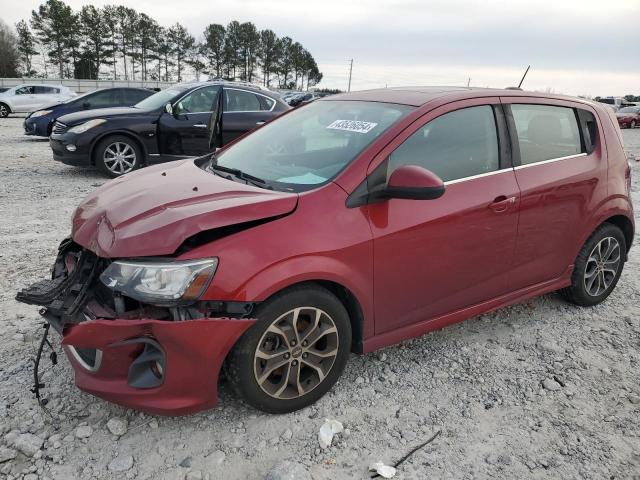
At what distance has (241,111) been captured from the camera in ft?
29.2

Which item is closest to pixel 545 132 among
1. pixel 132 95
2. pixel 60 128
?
pixel 60 128

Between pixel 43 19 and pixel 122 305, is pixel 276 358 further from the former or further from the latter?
pixel 43 19

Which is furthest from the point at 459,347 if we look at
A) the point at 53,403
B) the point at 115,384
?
the point at 53,403

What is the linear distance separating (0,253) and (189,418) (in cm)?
323

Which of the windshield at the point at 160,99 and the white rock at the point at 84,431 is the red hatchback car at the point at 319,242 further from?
the windshield at the point at 160,99

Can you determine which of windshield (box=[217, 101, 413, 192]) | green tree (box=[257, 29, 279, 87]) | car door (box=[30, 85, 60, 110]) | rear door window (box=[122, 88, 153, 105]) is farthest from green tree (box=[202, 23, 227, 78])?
windshield (box=[217, 101, 413, 192])

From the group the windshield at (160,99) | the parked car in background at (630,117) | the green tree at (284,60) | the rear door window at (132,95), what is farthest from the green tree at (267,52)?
the windshield at (160,99)

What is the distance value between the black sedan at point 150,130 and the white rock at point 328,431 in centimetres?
653

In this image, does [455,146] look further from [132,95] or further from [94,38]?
[94,38]

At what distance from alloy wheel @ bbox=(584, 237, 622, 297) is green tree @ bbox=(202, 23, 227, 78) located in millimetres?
78541

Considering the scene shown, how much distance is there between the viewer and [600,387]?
10.2 feet

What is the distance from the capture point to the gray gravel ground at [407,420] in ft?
7.82

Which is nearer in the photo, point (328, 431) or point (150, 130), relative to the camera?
point (328, 431)

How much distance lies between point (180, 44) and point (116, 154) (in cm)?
7233
